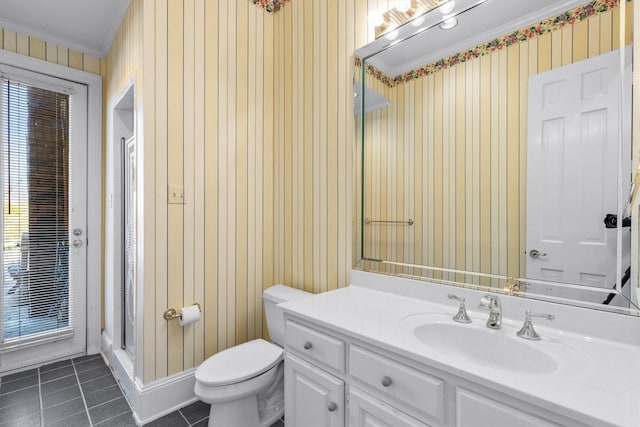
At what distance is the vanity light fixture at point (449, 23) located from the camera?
1.35 m

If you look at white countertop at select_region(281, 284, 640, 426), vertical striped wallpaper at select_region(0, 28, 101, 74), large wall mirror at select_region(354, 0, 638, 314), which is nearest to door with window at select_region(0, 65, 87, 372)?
vertical striped wallpaper at select_region(0, 28, 101, 74)

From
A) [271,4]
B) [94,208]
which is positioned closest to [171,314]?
[94,208]

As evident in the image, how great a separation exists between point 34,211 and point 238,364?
2.07 meters

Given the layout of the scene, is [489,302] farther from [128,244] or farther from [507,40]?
[128,244]

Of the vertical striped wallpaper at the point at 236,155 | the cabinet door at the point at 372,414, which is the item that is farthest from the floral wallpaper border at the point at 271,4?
the cabinet door at the point at 372,414

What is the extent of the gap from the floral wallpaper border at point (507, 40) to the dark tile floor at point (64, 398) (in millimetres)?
2336

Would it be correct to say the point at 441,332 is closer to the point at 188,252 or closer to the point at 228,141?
the point at 188,252

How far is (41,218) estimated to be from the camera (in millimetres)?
2377

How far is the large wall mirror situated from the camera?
3.27 ft

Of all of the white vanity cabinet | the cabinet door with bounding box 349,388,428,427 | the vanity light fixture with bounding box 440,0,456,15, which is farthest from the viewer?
the vanity light fixture with bounding box 440,0,456,15

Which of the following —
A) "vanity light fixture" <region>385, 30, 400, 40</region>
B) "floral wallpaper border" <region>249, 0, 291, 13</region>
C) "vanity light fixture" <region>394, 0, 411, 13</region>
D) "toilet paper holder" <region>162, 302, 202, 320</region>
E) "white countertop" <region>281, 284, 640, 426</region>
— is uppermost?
"floral wallpaper border" <region>249, 0, 291, 13</region>

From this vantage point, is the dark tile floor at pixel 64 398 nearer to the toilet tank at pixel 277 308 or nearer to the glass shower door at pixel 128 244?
the glass shower door at pixel 128 244

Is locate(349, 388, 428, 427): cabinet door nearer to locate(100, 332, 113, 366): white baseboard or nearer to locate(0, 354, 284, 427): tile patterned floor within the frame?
locate(0, 354, 284, 427): tile patterned floor

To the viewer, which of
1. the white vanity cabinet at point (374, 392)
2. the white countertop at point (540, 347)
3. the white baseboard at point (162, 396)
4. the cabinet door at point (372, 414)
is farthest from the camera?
the white baseboard at point (162, 396)
